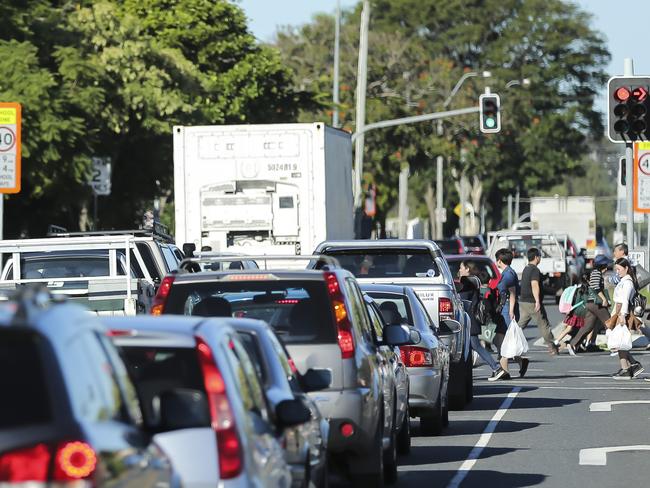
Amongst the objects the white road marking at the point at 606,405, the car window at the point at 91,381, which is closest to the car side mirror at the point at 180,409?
the car window at the point at 91,381

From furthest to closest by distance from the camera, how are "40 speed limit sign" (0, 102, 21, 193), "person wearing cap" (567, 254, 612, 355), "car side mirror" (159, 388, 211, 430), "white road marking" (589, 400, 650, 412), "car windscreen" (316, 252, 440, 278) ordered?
"person wearing cap" (567, 254, 612, 355), "40 speed limit sign" (0, 102, 21, 193), "car windscreen" (316, 252, 440, 278), "white road marking" (589, 400, 650, 412), "car side mirror" (159, 388, 211, 430)

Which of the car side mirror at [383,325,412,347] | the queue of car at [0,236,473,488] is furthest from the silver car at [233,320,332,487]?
the car side mirror at [383,325,412,347]

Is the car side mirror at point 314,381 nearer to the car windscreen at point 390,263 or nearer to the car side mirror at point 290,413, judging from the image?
the car side mirror at point 290,413

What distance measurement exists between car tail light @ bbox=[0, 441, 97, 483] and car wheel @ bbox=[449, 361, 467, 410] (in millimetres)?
14091

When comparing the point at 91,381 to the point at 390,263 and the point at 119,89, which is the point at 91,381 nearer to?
the point at 390,263

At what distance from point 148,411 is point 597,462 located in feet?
25.9

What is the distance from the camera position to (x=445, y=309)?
63.1 feet

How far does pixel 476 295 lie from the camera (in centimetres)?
2477

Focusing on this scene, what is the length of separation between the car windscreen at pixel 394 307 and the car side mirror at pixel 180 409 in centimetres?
927

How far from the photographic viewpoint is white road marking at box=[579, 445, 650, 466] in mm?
14250

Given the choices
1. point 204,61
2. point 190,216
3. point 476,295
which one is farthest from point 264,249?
point 204,61

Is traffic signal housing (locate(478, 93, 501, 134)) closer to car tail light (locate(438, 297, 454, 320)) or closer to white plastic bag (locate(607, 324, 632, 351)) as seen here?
white plastic bag (locate(607, 324, 632, 351))

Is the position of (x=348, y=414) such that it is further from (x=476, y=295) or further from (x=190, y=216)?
(x=190, y=216)

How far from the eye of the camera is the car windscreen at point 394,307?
16.3 m
